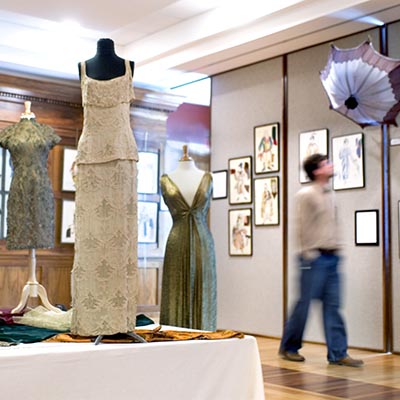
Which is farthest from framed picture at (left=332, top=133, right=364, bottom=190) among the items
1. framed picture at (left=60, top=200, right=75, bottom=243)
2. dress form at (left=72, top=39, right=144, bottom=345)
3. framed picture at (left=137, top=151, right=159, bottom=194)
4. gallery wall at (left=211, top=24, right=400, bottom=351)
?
dress form at (left=72, top=39, right=144, bottom=345)

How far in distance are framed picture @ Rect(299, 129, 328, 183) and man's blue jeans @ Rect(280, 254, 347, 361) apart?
1.80 m

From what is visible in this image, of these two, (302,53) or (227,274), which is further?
(227,274)

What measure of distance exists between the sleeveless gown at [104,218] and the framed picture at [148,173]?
612 centimetres

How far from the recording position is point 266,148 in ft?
28.4

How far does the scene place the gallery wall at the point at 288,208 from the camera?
730 cm

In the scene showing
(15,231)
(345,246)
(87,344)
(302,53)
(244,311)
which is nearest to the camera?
(87,344)

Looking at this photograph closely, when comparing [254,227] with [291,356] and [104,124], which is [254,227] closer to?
[291,356]

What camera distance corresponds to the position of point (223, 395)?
12.7 feet

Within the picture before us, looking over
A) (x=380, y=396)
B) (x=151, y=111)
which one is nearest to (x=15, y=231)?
(x=380, y=396)

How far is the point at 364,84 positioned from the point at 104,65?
3.38 metres

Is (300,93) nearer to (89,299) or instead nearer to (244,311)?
(244,311)

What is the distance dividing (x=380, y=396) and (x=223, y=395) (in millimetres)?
1438

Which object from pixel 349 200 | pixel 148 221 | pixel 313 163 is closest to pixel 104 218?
pixel 313 163

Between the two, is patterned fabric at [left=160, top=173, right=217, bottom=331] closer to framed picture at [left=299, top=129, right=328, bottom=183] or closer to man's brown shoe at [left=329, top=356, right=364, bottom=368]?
man's brown shoe at [left=329, top=356, right=364, bottom=368]
